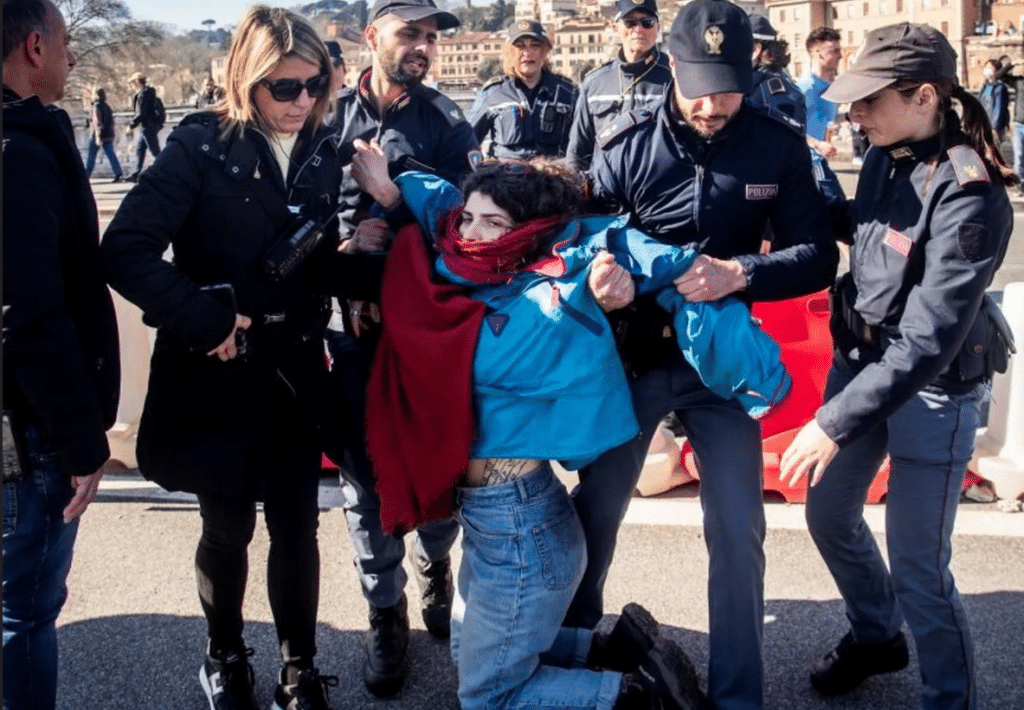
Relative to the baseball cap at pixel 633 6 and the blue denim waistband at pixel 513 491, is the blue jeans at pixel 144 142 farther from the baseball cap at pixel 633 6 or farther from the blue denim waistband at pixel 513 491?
the blue denim waistband at pixel 513 491

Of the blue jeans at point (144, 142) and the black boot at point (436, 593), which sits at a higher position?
the blue jeans at point (144, 142)

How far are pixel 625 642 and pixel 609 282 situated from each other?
3.59 feet

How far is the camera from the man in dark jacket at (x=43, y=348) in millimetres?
2445

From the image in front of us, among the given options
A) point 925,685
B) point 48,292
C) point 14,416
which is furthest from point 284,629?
point 925,685

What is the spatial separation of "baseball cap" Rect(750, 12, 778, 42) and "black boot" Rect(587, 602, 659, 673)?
4730mm

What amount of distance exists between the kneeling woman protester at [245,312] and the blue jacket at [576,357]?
0.51m

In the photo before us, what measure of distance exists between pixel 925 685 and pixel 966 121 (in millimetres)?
1479

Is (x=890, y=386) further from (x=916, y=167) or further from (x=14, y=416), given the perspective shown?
(x=14, y=416)

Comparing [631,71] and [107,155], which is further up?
[631,71]

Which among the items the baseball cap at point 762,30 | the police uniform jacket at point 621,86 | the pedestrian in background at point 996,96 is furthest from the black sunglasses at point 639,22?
the pedestrian in background at point 996,96

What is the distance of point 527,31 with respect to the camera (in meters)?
8.30

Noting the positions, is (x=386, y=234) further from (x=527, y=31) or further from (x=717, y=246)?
(x=527, y=31)

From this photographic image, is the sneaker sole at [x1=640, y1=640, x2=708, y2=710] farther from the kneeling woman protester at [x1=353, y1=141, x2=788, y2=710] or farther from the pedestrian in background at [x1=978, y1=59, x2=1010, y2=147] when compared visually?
the pedestrian in background at [x1=978, y1=59, x2=1010, y2=147]

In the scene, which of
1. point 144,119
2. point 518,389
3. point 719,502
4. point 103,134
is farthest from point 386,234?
point 103,134
